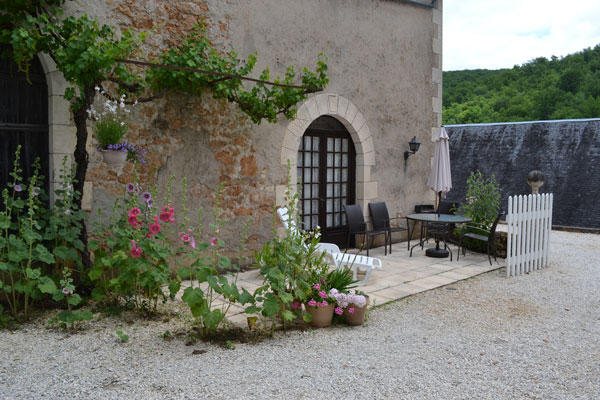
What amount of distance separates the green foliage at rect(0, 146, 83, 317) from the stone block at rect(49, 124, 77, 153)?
0.27 m

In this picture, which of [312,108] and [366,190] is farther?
[366,190]

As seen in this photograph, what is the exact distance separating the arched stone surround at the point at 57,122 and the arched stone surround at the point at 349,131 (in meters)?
2.67

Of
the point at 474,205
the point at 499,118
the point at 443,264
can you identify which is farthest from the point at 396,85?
the point at 499,118

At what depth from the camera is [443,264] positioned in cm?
668

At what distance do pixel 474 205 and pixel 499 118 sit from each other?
19.2 m

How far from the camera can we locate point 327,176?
24.9ft

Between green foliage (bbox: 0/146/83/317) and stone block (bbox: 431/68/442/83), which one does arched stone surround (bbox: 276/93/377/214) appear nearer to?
stone block (bbox: 431/68/442/83)

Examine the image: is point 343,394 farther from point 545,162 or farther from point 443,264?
point 545,162

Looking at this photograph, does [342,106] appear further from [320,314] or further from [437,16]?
[320,314]

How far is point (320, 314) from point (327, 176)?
3.84m

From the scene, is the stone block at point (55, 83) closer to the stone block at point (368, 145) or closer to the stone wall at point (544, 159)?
the stone block at point (368, 145)

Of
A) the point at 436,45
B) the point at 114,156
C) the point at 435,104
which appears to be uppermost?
the point at 436,45

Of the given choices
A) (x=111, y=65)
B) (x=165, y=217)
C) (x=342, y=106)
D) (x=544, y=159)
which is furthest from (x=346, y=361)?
(x=544, y=159)

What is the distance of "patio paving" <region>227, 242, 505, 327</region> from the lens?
507 centimetres
